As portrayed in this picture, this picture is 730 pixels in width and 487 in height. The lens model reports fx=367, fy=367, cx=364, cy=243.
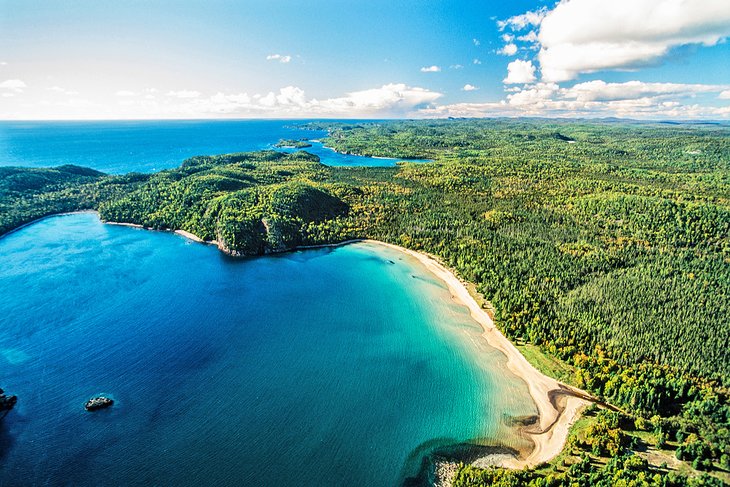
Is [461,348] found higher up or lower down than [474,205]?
lower down

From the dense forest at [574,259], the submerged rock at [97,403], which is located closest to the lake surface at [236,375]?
the submerged rock at [97,403]

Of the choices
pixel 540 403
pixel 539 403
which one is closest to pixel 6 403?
pixel 539 403

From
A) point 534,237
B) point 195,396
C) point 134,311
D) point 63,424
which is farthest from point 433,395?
point 534,237

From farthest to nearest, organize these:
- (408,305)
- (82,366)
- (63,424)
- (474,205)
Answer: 1. (474,205)
2. (408,305)
3. (82,366)
4. (63,424)

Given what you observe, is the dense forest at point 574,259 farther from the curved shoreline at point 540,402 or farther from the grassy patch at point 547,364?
the curved shoreline at point 540,402

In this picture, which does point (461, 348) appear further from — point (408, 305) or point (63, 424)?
point (63, 424)

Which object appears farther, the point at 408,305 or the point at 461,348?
the point at 408,305
